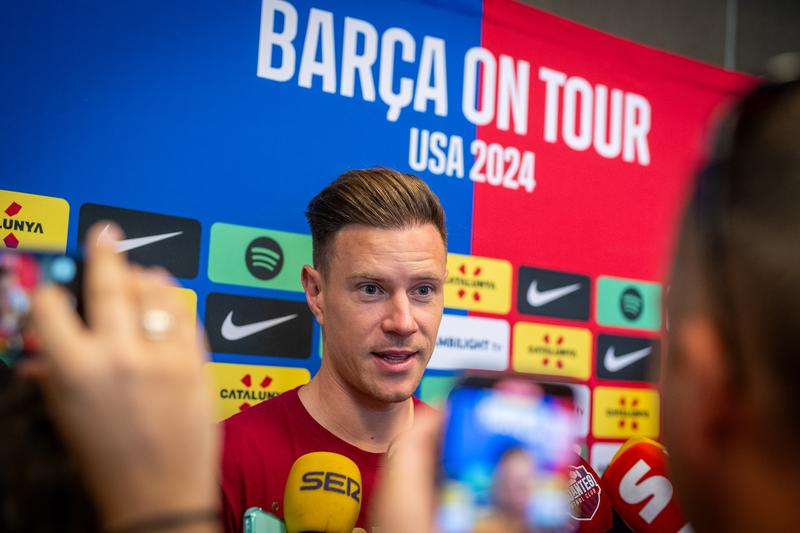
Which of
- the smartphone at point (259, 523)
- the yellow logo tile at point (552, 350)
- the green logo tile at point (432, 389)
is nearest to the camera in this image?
the smartphone at point (259, 523)

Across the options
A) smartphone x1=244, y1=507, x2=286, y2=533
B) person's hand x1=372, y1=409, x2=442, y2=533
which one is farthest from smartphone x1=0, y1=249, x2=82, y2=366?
smartphone x1=244, y1=507, x2=286, y2=533

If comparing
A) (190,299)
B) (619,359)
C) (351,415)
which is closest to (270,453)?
(351,415)

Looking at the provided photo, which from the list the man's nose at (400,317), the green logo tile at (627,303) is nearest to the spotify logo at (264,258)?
the man's nose at (400,317)

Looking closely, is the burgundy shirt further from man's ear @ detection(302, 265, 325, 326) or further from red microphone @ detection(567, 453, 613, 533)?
red microphone @ detection(567, 453, 613, 533)

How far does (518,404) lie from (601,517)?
2.57 feet

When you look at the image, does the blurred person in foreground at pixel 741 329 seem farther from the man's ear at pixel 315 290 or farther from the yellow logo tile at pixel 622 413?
the yellow logo tile at pixel 622 413

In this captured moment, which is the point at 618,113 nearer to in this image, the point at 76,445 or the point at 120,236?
the point at 120,236

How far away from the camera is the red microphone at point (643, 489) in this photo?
4.33ft

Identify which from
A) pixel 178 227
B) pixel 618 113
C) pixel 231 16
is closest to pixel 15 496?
pixel 178 227

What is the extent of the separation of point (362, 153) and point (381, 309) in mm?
496

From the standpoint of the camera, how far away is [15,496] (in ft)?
1.59

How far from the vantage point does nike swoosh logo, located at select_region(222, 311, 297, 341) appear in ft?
5.67

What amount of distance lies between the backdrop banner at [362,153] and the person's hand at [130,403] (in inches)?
46.2

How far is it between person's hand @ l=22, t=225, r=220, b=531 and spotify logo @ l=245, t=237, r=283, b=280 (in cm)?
133
